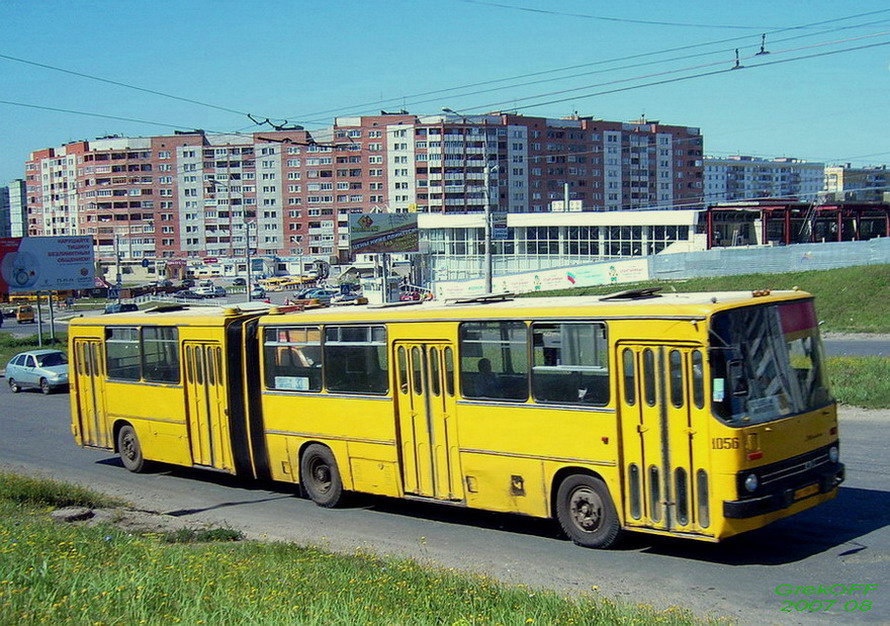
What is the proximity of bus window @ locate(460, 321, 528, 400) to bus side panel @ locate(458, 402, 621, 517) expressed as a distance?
0.18 metres

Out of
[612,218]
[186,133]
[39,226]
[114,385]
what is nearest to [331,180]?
[186,133]

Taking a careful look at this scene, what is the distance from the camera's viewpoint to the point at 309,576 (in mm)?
8141

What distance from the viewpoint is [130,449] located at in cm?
1719

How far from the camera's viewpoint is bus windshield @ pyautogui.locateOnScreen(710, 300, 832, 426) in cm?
910

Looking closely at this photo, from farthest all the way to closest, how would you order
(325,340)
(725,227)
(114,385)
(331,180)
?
1. (331,180)
2. (725,227)
3. (114,385)
4. (325,340)

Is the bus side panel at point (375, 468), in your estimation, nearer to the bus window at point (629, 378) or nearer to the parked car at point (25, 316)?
the bus window at point (629, 378)

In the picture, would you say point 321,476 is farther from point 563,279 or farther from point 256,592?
point 563,279

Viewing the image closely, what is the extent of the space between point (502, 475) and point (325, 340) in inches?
143

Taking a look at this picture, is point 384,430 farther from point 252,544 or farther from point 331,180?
point 331,180

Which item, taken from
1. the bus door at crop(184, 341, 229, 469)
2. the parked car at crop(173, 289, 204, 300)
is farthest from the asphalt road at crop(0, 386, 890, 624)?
the parked car at crop(173, 289, 204, 300)

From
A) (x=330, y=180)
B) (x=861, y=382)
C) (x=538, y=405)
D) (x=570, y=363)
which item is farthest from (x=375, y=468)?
(x=330, y=180)

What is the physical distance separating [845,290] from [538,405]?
104 ft

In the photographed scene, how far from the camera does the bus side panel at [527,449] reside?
33.0 feet
